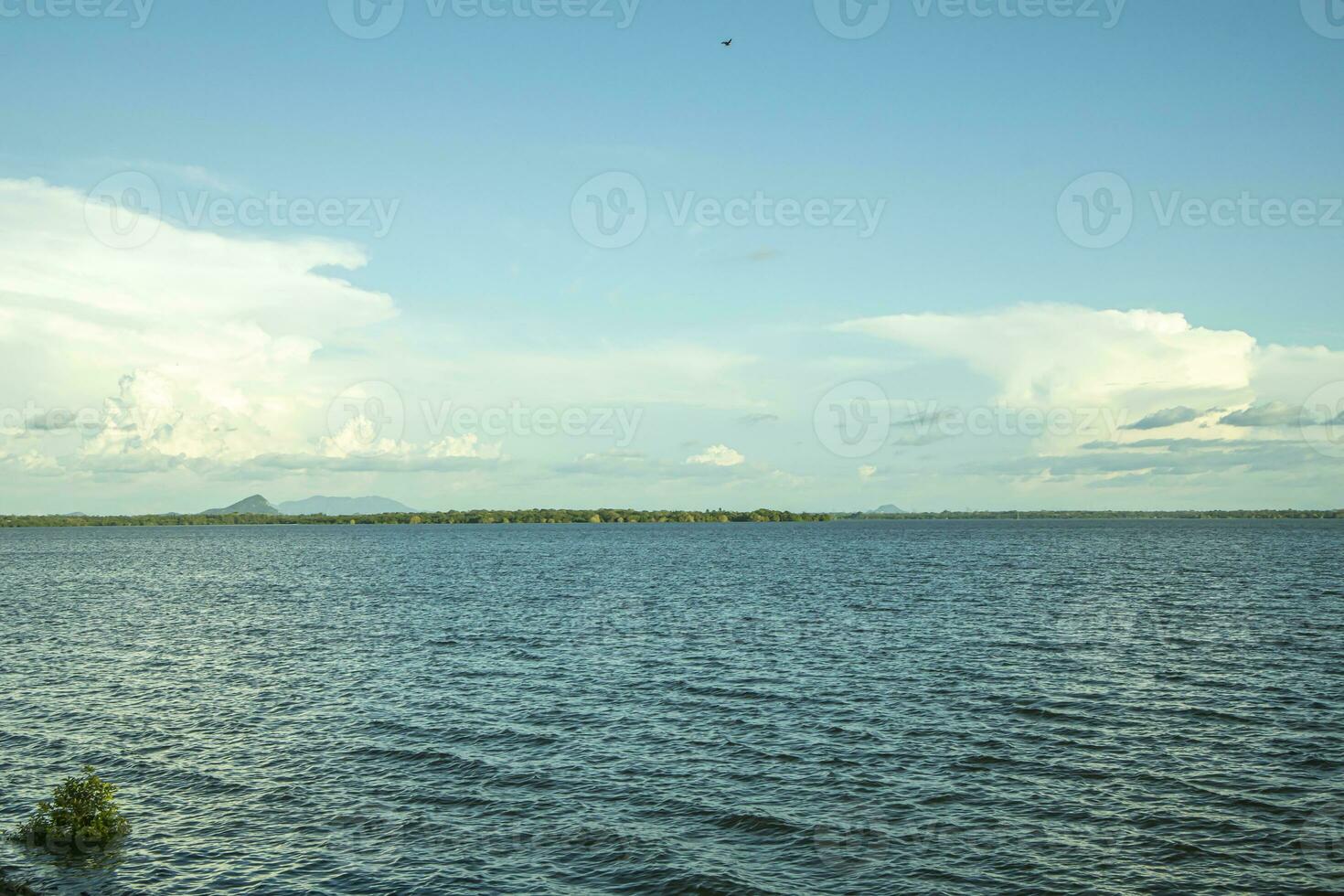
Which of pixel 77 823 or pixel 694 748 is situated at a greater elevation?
pixel 77 823

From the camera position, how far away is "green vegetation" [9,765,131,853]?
1034 inches

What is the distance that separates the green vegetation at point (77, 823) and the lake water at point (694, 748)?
0.66 m

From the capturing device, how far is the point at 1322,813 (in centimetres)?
2742

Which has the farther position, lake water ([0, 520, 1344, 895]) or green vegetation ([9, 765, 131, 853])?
green vegetation ([9, 765, 131, 853])

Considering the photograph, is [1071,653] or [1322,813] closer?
[1322,813]

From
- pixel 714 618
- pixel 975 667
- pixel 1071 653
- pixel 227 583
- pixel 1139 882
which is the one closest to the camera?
pixel 1139 882

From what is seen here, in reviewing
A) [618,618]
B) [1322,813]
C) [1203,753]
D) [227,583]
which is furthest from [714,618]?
[227,583]

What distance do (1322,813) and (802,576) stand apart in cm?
9274

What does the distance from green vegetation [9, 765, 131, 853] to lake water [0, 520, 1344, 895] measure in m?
0.66

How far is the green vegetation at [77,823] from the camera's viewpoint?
26.3m

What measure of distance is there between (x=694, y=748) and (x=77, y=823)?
20.1m

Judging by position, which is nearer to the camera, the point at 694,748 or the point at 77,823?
the point at 77,823

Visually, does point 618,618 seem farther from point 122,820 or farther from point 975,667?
point 122,820

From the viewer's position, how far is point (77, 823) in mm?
26406
